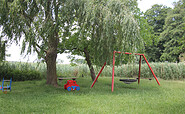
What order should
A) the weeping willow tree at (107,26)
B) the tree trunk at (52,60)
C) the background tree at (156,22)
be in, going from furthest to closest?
1. the background tree at (156,22)
2. the tree trunk at (52,60)
3. the weeping willow tree at (107,26)

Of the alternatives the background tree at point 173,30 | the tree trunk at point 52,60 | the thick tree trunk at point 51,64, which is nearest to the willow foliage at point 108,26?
the tree trunk at point 52,60

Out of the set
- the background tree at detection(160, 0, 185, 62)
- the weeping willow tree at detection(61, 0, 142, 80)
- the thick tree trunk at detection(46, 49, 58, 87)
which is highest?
the background tree at detection(160, 0, 185, 62)

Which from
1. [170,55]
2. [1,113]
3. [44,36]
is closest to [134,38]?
[44,36]

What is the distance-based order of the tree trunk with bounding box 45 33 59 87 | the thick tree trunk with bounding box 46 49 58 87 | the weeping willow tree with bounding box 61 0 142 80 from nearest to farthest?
the weeping willow tree with bounding box 61 0 142 80
the tree trunk with bounding box 45 33 59 87
the thick tree trunk with bounding box 46 49 58 87

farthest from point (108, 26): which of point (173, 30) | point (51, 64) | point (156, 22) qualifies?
point (156, 22)

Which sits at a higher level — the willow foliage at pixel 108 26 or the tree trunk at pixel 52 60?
the willow foliage at pixel 108 26

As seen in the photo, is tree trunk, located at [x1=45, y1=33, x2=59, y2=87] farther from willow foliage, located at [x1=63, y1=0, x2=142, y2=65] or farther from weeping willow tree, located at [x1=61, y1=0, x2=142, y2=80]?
willow foliage, located at [x1=63, y1=0, x2=142, y2=65]

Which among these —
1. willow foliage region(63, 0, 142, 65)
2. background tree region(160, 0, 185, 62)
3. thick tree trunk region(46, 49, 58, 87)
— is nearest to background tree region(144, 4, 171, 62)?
background tree region(160, 0, 185, 62)

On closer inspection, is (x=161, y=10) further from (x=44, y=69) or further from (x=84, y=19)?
(x=84, y=19)

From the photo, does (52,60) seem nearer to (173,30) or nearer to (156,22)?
(173,30)

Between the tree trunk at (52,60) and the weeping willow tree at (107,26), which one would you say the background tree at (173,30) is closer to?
the weeping willow tree at (107,26)

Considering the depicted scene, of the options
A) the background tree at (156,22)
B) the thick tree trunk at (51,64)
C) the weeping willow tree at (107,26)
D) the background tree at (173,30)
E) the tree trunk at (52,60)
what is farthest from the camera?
the background tree at (156,22)

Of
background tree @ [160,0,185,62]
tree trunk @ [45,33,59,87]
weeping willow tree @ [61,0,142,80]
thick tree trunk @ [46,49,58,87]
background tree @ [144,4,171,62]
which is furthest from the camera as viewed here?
background tree @ [144,4,171,62]

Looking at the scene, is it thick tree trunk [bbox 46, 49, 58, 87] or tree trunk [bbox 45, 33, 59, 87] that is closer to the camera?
tree trunk [bbox 45, 33, 59, 87]
